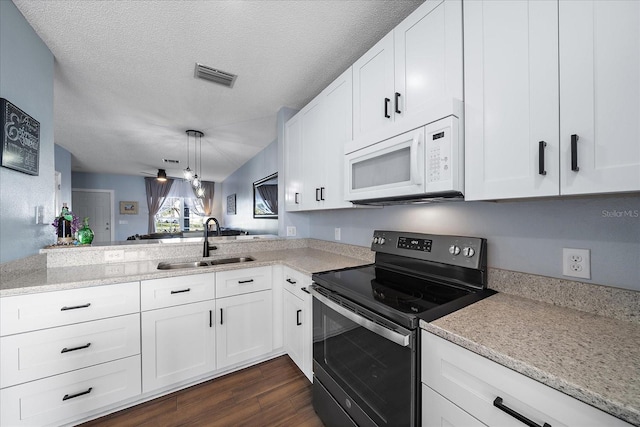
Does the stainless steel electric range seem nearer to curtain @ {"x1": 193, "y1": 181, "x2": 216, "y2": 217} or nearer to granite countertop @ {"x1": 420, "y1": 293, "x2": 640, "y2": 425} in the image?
granite countertop @ {"x1": 420, "y1": 293, "x2": 640, "y2": 425}

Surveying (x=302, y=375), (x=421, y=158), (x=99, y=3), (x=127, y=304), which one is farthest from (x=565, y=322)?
(x=99, y=3)

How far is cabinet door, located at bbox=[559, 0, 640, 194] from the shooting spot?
0.68 m

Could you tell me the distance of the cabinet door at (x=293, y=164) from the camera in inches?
94.6

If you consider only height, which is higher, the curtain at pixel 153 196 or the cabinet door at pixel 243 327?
the curtain at pixel 153 196

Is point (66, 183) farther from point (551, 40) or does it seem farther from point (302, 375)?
point (551, 40)

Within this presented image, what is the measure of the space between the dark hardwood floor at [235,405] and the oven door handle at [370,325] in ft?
2.53

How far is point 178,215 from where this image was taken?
26.5 feet

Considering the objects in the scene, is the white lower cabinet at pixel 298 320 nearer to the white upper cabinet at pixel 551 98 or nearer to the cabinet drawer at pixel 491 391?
the cabinet drawer at pixel 491 391

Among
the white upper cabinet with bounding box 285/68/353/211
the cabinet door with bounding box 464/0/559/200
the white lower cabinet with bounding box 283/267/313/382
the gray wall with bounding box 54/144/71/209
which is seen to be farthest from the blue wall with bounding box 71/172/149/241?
the cabinet door with bounding box 464/0/559/200

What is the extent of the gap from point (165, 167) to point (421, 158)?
21.5 ft

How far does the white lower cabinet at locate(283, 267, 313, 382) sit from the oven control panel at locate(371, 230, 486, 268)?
0.60 metres

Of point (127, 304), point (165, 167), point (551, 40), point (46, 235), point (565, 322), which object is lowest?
point (127, 304)

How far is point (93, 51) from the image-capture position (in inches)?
73.0

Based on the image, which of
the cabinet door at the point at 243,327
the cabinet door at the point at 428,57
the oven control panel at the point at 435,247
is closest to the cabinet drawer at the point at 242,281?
the cabinet door at the point at 243,327
